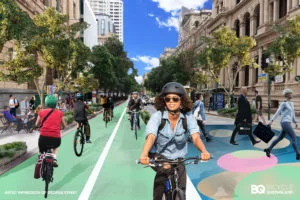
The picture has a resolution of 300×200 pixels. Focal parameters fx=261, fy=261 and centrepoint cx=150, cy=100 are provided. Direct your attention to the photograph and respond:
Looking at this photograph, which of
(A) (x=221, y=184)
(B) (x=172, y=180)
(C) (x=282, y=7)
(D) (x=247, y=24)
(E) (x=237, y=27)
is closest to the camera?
(B) (x=172, y=180)

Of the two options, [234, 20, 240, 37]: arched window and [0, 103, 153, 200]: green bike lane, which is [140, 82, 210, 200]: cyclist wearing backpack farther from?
[234, 20, 240, 37]: arched window

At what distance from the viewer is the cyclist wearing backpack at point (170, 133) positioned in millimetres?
2994

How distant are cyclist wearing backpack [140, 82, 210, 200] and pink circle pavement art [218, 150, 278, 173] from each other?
147 inches

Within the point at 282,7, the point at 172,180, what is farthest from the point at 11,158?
the point at 282,7

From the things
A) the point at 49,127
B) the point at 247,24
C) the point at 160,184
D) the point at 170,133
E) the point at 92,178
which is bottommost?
the point at 92,178

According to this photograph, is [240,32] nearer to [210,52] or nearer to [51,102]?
[210,52]

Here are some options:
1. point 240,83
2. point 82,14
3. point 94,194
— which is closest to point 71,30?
point 94,194

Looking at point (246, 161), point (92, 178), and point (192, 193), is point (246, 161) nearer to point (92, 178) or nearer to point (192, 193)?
point (192, 193)

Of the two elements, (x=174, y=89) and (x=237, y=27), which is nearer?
A: (x=174, y=89)

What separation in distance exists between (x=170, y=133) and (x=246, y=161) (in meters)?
4.95

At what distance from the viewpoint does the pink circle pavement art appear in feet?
21.1

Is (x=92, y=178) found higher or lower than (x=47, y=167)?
lower

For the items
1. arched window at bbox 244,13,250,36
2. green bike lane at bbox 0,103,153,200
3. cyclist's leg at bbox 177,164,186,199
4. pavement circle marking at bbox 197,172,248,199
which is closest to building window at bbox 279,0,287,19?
arched window at bbox 244,13,250,36

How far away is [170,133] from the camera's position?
3012 mm
